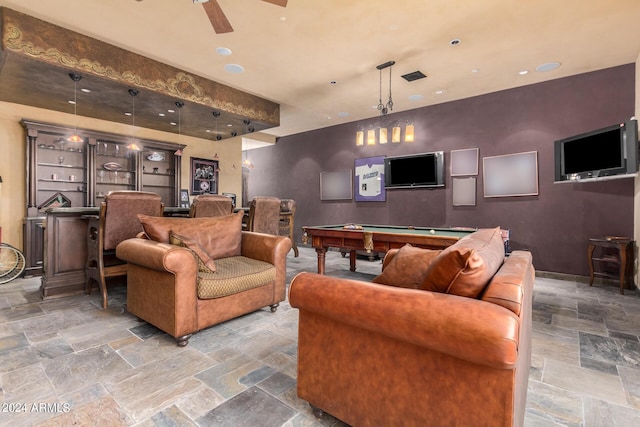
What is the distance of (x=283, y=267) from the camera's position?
10.00 feet

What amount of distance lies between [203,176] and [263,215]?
3.49 metres

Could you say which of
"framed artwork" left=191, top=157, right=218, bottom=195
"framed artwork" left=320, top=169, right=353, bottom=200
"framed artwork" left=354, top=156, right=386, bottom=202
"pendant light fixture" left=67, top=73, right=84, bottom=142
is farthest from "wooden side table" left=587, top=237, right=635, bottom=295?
"framed artwork" left=191, top=157, right=218, bottom=195

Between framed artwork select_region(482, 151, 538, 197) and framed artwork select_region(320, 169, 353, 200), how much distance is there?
9.45 ft

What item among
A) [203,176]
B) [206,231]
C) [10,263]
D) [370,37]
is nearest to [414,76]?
[370,37]

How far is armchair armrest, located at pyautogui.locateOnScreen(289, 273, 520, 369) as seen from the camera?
0.90 m

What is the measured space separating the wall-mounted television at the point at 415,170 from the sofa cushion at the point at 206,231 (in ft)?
12.8

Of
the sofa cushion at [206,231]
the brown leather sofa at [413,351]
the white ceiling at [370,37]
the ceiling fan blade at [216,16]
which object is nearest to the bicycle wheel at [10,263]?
the white ceiling at [370,37]

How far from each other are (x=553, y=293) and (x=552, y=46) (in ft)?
9.92

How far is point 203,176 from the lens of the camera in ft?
24.3

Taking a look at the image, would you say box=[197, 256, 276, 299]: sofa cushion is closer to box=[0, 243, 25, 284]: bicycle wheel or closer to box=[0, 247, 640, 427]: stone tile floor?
box=[0, 247, 640, 427]: stone tile floor

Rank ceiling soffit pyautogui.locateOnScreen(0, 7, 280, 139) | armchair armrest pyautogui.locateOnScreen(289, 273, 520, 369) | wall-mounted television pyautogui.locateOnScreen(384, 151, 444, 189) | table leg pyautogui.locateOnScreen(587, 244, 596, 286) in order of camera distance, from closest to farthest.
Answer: armchair armrest pyautogui.locateOnScreen(289, 273, 520, 369), ceiling soffit pyautogui.locateOnScreen(0, 7, 280, 139), table leg pyautogui.locateOnScreen(587, 244, 596, 286), wall-mounted television pyautogui.locateOnScreen(384, 151, 444, 189)

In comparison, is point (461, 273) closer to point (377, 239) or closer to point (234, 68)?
point (377, 239)

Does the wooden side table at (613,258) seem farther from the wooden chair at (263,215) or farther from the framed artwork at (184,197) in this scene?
the framed artwork at (184,197)

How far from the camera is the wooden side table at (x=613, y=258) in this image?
12.1 ft
